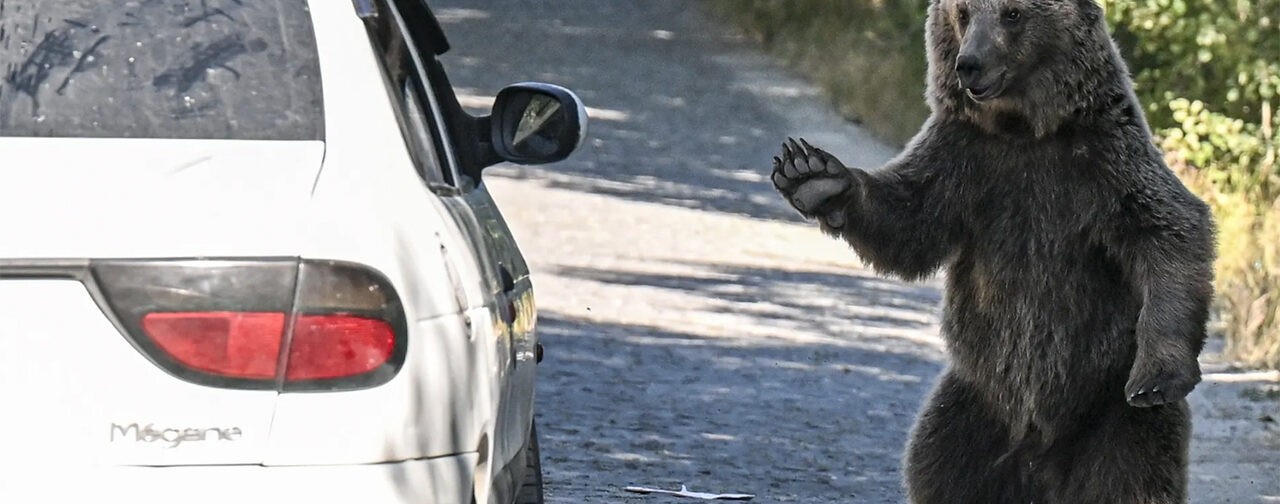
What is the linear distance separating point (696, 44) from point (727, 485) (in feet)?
63.9

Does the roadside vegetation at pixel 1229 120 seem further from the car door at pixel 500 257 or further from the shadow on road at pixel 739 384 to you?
the car door at pixel 500 257

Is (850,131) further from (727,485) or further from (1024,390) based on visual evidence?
(1024,390)

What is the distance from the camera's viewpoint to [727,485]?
25.6ft

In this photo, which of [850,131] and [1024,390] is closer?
[1024,390]

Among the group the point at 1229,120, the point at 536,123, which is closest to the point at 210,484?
the point at 536,123

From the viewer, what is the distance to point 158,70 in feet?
12.0

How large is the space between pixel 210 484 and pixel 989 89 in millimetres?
2515

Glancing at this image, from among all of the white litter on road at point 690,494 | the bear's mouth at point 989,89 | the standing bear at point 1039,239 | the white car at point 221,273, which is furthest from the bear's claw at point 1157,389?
the white litter on road at point 690,494

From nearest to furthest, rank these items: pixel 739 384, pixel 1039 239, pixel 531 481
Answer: pixel 1039 239
pixel 531 481
pixel 739 384

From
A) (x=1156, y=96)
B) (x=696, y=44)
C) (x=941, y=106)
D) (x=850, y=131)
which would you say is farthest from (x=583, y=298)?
(x=696, y=44)

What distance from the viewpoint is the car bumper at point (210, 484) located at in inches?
122

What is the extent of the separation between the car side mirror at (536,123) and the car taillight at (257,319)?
6.27 feet

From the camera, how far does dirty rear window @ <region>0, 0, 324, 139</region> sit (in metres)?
3.57

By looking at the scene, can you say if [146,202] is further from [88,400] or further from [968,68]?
[968,68]
